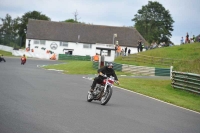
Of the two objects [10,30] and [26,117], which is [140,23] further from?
[26,117]

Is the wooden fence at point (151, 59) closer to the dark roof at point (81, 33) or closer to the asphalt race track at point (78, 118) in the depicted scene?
the asphalt race track at point (78, 118)

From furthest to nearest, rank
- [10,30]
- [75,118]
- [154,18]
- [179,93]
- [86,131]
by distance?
1. [10,30]
2. [154,18]
3. [179,93]
4. [75,118]
5. [86,131]

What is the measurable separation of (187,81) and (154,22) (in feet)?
289

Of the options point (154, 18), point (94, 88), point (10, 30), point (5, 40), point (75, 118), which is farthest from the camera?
point (10, 30)

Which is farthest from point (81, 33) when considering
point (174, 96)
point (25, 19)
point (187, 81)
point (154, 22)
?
point (174, 96)

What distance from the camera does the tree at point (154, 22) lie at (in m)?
112

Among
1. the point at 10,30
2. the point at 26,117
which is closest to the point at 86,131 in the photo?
the point at 26,117

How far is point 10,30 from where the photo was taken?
16488cm

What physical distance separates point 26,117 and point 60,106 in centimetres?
333

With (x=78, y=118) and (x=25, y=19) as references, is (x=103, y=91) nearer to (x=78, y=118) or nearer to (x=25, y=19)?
(x=78, y=118)

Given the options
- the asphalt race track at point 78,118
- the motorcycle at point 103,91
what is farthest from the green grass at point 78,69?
the asphalt race track at point 78,118

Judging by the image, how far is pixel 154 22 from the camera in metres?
114

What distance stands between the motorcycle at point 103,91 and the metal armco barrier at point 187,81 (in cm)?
988

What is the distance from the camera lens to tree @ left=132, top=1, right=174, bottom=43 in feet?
367
